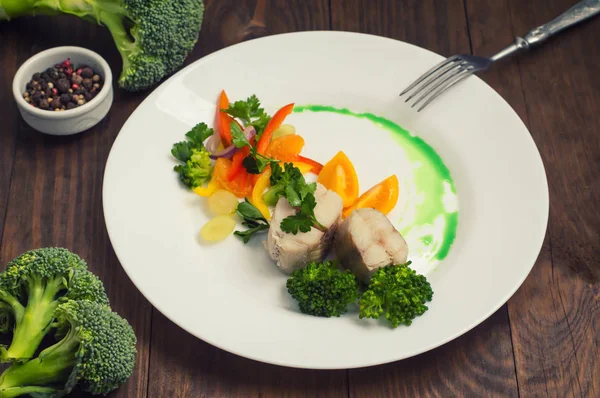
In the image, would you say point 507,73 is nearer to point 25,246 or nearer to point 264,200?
point 264,200

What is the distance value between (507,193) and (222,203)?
118 cm

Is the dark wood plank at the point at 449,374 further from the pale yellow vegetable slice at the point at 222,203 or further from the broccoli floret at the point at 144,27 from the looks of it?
the broccoli floret at the point at 144,27

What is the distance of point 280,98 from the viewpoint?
11.3 ft

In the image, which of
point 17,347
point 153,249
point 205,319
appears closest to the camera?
point 17,347

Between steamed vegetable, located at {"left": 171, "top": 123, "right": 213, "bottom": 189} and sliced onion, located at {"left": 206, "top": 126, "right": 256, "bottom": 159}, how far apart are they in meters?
0.03

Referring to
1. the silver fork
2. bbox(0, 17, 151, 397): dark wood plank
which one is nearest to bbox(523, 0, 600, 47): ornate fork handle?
the silver fork

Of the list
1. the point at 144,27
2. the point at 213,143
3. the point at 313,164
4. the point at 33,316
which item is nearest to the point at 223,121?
the point at 213,143

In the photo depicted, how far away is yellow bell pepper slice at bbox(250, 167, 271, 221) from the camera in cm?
301

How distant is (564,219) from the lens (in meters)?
3.16

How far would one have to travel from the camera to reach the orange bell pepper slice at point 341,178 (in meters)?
3.04

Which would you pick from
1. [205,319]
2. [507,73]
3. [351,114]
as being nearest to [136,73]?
[351,114]

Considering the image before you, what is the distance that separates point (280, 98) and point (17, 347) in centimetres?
161

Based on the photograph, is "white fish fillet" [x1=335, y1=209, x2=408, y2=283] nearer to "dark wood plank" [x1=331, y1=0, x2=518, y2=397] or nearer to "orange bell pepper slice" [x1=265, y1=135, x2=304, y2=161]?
"dark wood plank" [x1=331, y1=0, x2=518, y2=397]

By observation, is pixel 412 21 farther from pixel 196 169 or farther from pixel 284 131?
pixel 196 169
